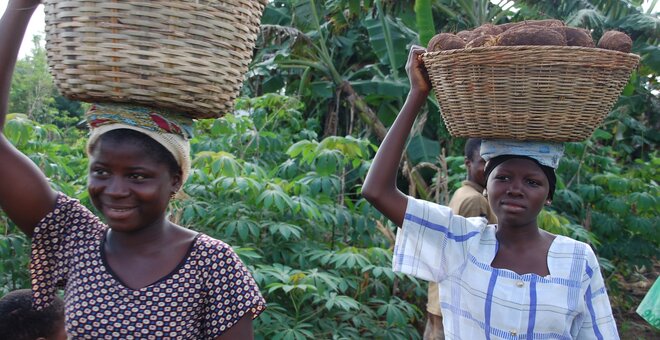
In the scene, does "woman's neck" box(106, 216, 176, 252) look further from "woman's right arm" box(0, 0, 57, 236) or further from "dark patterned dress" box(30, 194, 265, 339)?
"woman's right arm" box(0, 0, 57, 236)

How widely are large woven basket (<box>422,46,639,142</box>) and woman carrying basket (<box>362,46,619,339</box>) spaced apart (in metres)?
0.13

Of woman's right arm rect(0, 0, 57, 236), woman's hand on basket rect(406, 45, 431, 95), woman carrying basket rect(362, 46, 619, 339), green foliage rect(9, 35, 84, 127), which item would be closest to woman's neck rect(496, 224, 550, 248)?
woman carrying basket rect(362, 46, 619, 339)

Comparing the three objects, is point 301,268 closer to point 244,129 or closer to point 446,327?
point 244,129

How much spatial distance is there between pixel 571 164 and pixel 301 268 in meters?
3.51

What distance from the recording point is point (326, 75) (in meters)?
7.39

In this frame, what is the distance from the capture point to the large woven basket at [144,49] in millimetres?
1531

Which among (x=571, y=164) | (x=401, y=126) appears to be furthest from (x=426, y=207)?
(x=571, y=164)

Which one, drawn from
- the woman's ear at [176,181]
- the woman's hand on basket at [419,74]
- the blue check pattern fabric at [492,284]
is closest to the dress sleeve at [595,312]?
the blue check pattern fabric at [492,284]

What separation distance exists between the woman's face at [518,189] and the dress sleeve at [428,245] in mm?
136

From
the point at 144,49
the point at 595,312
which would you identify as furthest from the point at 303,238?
the point at 144,49

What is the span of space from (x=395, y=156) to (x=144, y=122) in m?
0.72

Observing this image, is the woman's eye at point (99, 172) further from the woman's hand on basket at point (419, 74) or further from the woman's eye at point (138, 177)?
the woman's hand on basket at point (419, 74)

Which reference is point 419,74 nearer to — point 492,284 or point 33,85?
point 492,284

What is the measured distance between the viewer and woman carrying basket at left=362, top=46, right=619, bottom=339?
6.32 feet
